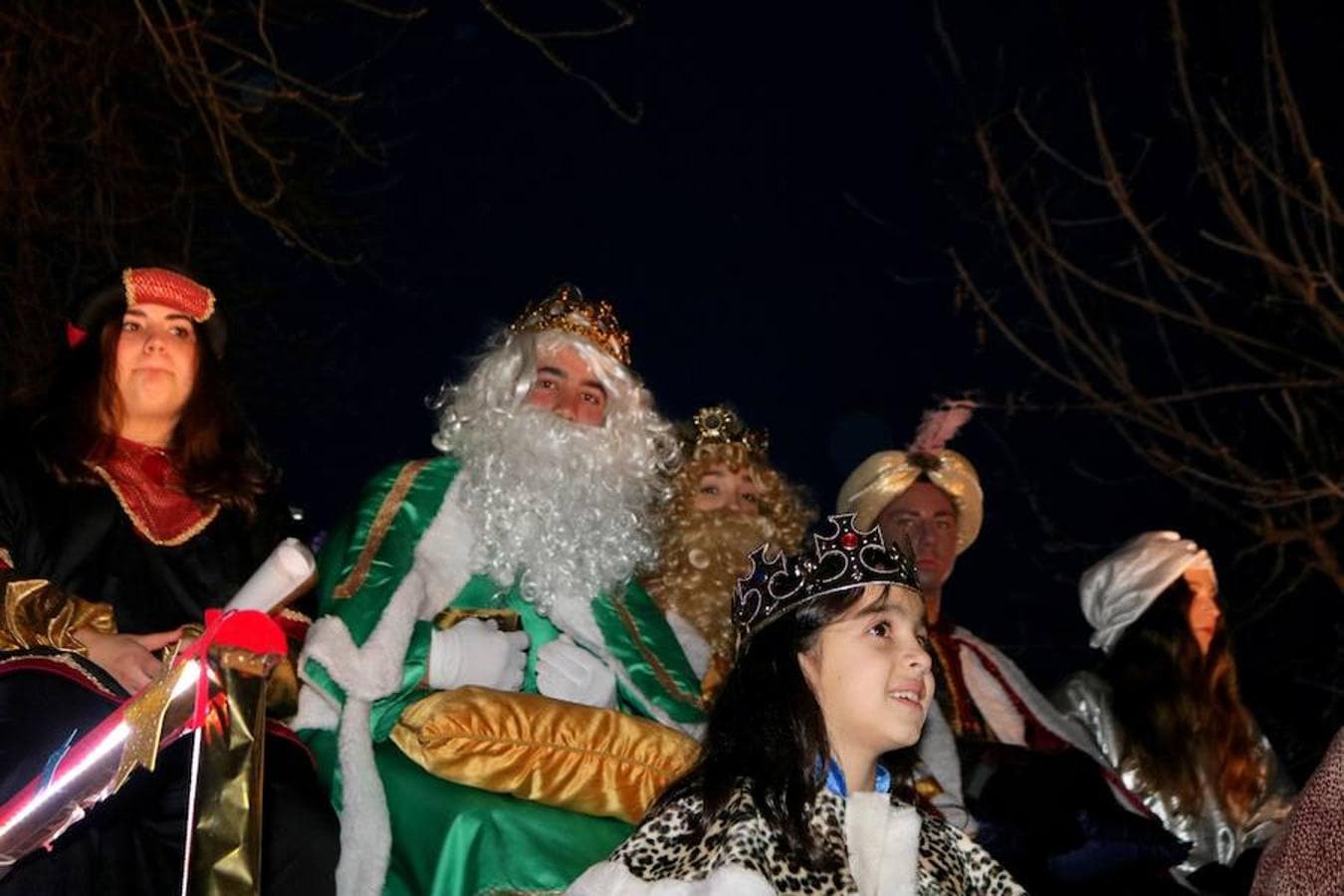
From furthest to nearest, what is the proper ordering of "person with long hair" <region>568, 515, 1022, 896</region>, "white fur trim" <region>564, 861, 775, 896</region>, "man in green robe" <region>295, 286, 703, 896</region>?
"man in green robe" <region>295, 286, 703, 896</region>
"person with long hair" <region>568, 515, 1022, 896</region>
"white fur trim" <region>564, 861, 775, 896</region>

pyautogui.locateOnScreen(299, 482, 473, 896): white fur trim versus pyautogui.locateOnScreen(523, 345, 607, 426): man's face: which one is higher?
pyautogui.locateOnScreen(523, 345, 607, 426): man's face

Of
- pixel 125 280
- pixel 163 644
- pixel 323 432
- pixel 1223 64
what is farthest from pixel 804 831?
pixel 323 432

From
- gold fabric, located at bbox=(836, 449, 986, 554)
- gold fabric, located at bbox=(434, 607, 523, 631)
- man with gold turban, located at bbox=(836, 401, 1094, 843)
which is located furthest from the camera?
gold fabric, located at bbox=(836, 449, 986, 554)

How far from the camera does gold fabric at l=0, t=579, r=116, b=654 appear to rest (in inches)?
179

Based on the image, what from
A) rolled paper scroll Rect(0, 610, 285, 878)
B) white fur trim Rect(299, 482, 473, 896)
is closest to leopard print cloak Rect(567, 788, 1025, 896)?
rolled paper scroll Rect(0, 610, 285, 878)

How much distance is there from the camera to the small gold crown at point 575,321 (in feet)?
21.1

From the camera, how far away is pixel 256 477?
5.33 metres

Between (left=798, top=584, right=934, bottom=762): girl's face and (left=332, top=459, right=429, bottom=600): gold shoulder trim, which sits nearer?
(left=798, top=584, right=934, bottom=762): girl's face

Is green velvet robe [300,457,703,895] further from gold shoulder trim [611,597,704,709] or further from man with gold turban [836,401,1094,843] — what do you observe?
man with gold turban [836,401,1094,843]

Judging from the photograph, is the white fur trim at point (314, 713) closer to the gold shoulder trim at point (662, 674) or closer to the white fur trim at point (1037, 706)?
the gold shoulder trim at point (662, 674)

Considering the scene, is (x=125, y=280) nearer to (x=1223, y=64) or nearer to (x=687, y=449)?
(x=687, y=449)

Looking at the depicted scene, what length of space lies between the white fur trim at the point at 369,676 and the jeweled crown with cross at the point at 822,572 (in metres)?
1.36

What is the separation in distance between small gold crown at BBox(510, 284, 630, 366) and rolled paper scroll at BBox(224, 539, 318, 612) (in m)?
2.53

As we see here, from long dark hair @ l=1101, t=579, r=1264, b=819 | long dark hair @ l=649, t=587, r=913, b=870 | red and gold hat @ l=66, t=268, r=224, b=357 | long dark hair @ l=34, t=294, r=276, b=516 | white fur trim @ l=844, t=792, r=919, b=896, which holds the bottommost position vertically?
long dark hair @ l=1101, t=579, r=1264, b=819
